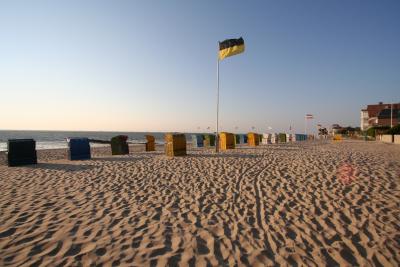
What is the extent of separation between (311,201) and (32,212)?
6169 mm

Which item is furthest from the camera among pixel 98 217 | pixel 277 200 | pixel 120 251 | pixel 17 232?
pixel 277 200

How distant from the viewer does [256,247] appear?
3.97 m

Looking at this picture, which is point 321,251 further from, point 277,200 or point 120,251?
point 120,251

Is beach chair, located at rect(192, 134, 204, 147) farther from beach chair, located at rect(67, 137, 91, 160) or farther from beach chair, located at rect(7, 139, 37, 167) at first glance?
beach chair, located at rect(7, 139, 37, 167)

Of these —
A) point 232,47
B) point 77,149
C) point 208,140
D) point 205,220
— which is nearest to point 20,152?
point 77,149

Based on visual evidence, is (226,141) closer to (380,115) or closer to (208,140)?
(208,140)

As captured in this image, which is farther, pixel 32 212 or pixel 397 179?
pixel 397 179

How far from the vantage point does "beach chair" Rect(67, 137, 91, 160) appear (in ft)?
44.6

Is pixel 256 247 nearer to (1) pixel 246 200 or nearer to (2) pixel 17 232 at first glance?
(1) pixel 246 200

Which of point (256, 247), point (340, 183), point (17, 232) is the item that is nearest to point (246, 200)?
point (256, 247)

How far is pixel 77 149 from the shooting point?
13.8 m

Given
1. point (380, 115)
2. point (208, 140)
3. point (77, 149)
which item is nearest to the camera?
point (77, 149)

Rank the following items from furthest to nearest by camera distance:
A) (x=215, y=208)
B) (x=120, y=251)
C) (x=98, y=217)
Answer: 1. (x=215, y=208)
2. (x=98, y=217)
3. (x=120, y=251)

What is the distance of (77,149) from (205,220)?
11.1m
